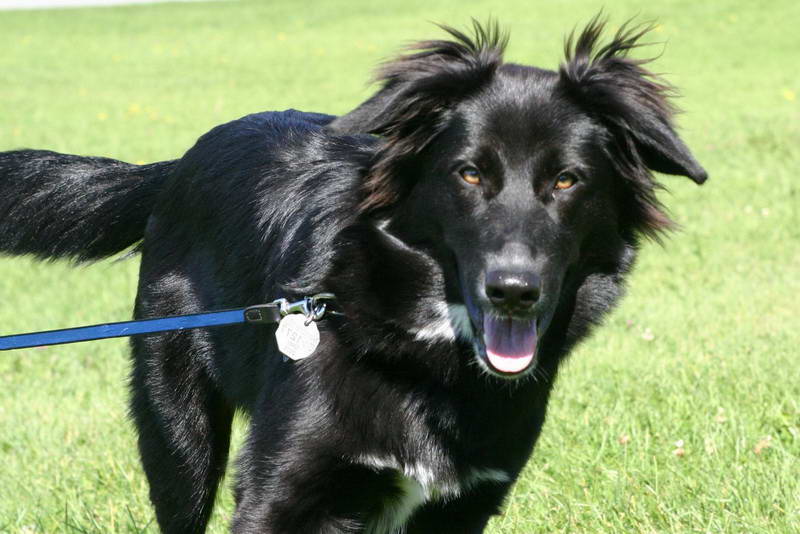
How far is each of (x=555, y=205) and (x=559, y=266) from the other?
0.18 meters

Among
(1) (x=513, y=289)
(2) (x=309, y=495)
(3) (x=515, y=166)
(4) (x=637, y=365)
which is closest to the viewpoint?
(1) (x=513, y=289)

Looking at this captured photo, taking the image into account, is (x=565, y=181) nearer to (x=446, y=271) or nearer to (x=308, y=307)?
(x=446, y=271)

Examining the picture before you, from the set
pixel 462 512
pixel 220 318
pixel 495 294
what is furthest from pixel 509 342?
pixel 220 318

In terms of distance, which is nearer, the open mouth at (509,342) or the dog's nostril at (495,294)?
the dog's nostril at (495,294)

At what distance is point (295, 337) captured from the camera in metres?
2.97

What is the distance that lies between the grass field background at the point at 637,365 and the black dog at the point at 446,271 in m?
0.32

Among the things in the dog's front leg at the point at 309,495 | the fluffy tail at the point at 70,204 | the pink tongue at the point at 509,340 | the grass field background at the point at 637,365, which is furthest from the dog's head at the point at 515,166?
the fluffy tail at the point at 70,204

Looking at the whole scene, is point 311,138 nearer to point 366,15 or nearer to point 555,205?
point 555,205

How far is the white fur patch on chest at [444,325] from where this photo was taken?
304 cm

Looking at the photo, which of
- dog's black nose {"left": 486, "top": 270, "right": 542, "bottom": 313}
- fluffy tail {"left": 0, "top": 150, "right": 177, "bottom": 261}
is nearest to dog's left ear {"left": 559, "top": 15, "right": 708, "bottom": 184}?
dog's black nose {"left": 486, "top": 270, "right": 542, "bottom": 313}

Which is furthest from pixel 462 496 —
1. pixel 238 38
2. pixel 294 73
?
pixel 238 38

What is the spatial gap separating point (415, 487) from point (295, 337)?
0.59 meters

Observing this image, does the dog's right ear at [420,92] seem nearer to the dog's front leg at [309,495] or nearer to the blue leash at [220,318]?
the blue leash at [220,318]

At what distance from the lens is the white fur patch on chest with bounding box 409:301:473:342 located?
3037 millimetres
